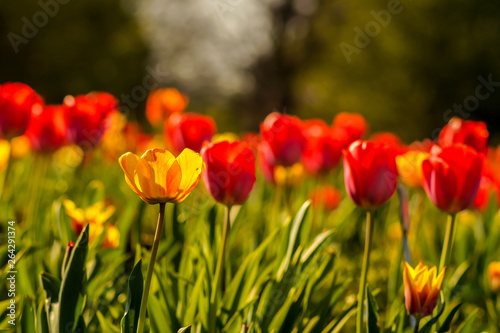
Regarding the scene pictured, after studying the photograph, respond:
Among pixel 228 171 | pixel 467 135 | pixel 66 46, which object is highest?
pixel 228 171

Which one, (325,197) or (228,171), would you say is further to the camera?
(325,197)

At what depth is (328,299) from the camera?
→ 1384 mm

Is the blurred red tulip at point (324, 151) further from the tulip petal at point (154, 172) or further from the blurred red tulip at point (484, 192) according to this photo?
the tulip petal at point (154, 172)

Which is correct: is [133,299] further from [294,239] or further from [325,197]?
[325,197]

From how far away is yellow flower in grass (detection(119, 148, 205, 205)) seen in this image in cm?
96

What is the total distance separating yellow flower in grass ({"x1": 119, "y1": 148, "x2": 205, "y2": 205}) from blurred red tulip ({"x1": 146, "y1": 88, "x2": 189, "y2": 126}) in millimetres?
2133

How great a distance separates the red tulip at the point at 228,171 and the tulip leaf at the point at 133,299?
32cm

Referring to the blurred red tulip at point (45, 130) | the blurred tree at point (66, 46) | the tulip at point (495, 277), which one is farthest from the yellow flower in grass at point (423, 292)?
the blurred tree at point (66, 46)

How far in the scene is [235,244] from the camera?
236 cm

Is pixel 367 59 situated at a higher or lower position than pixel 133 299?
lower

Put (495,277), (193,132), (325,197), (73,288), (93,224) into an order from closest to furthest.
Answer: (73,288) < (93,224) < (495,277) < (193,132) < (325,197)

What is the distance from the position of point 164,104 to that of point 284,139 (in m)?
1.29

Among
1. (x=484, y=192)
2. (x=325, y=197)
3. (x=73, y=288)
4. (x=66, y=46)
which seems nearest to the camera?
(x=73, y=288)

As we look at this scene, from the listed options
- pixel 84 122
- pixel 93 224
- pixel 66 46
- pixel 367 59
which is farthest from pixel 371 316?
pixel 367 59
